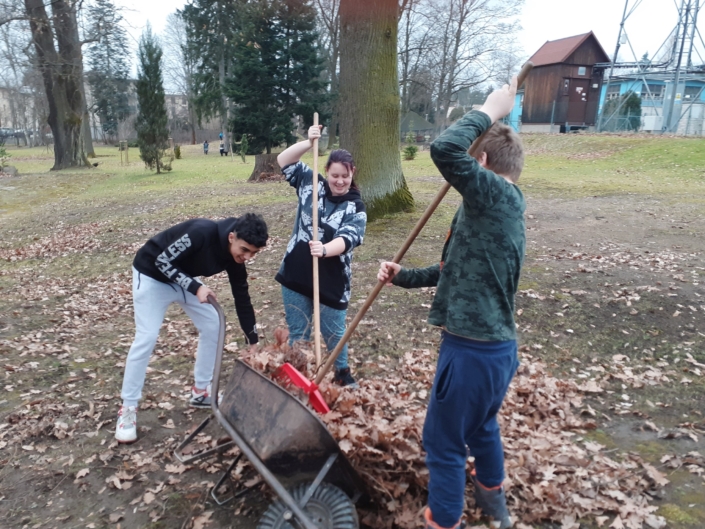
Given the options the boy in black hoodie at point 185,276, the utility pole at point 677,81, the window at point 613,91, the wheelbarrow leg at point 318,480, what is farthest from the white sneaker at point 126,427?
the window at point 613,91

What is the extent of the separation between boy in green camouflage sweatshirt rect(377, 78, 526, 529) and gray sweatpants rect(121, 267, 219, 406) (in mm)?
1945

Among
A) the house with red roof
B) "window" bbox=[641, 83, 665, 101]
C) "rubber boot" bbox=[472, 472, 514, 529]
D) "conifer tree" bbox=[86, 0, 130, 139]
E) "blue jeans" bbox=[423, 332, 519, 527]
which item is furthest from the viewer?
"conifer tree" bbox=[86, 0, 130, 139]

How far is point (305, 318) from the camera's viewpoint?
3977mm

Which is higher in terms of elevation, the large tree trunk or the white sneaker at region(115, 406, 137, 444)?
the large tree trunk

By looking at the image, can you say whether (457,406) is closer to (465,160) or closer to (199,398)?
(465,160)

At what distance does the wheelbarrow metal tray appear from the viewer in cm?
239

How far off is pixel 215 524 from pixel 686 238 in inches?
343

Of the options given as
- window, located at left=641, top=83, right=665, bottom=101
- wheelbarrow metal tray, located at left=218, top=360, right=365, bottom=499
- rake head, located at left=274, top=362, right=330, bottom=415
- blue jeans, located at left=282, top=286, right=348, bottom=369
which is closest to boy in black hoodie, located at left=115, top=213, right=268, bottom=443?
blue jeans, located at left=282, top=286, right=348, bottom=369

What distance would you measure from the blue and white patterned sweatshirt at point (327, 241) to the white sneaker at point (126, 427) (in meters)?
1.40

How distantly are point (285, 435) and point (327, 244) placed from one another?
5.01 feet

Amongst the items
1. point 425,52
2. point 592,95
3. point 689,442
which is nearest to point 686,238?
point 689,442

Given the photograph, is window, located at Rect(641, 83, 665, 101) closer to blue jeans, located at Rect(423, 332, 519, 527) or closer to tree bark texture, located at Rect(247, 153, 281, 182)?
tree bark texture, located at Rect(247, 153, 281, 182)

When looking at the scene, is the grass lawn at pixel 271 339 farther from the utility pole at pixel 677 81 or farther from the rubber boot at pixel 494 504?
the utility pole at pixel 677 81

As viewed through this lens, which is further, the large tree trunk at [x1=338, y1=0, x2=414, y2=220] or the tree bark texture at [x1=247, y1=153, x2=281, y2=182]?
the tree bark texture at [x1=247, y1=153, x2=281, y2=182]
